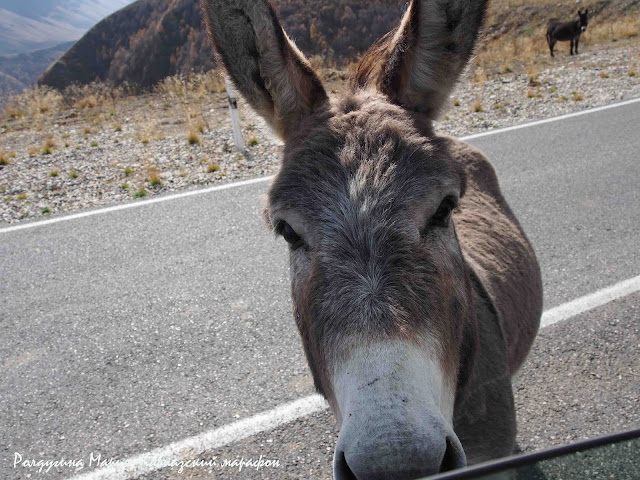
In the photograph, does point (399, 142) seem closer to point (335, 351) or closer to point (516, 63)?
point (335, 351)

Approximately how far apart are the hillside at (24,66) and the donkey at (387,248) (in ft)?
314

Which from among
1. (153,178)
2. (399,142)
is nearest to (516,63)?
(153,178)

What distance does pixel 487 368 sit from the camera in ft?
8.36

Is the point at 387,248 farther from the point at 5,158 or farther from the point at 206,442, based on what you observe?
the point at 5,158

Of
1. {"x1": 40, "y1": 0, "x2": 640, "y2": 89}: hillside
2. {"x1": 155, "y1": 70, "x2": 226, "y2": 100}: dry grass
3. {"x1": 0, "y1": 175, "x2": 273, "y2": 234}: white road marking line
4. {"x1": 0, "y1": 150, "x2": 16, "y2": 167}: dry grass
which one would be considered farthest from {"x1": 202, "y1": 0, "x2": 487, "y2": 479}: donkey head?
{"x1": 40, "y1": 0, "x2": 640, "y2": 89}: hillside

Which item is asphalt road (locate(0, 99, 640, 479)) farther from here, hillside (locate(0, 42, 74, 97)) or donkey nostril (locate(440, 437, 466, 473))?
hillside (locate(0, 42, 74, 97))

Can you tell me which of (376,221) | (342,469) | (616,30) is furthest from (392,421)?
(616,30)

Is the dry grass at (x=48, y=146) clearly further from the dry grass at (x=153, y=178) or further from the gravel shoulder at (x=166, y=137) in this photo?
the dry grass at (x=153, y=178)

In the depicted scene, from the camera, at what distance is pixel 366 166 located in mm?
1946

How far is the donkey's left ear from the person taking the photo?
92.3 inches

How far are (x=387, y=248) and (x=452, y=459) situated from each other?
748 mm

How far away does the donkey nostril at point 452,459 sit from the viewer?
1.47 meters

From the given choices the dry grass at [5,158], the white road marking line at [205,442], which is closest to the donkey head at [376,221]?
the white road marking line at [205,442]

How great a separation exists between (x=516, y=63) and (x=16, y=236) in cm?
1680
